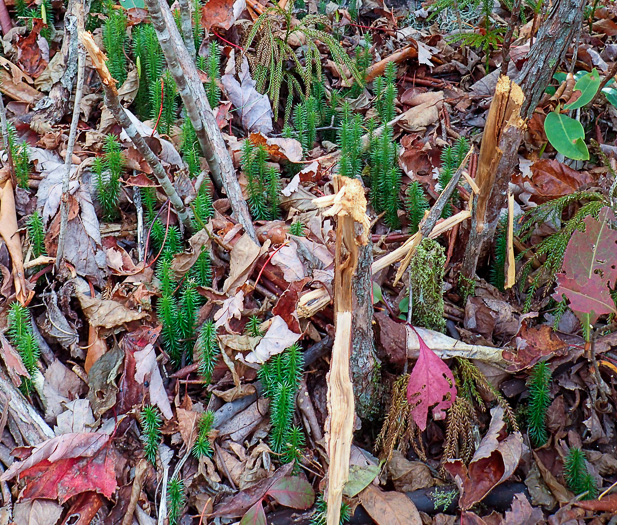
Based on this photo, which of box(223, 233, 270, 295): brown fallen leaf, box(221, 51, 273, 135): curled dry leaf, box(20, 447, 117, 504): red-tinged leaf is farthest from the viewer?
box(221, 51, 273, 135): curled dry leaf

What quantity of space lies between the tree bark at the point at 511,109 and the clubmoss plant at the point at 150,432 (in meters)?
1.52

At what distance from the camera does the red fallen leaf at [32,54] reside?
326cm

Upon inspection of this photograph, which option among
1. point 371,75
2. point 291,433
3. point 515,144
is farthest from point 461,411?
point 371,75

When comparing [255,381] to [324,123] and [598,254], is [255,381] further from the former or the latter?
[324,123]

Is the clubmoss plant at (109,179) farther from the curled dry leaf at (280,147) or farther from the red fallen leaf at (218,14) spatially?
the red fallen leaf at (218,14)

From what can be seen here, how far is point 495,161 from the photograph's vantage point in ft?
7.09

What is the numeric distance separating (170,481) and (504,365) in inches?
55.2

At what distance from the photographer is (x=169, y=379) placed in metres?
2.29

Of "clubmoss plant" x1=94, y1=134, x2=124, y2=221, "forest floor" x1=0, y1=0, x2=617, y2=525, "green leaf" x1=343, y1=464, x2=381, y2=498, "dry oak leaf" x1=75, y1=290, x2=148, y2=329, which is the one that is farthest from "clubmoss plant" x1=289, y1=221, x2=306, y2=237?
"green leaf" x1=343, y1=464, x2=381, y2=498

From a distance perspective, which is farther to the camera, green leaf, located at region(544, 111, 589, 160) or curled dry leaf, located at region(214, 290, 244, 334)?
green leaf, located at region(544, 111, 589, 160)

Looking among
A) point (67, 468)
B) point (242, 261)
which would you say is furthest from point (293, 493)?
point (242, 261)

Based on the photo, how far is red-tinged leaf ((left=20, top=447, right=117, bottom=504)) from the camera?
1948 millimetres

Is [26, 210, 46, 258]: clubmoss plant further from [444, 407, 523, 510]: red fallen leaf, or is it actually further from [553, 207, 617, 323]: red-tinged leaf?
[553, 207, 617, 323]: red-tinged leaf

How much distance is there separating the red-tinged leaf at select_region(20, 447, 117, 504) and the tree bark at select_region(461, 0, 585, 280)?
5.75 feet
